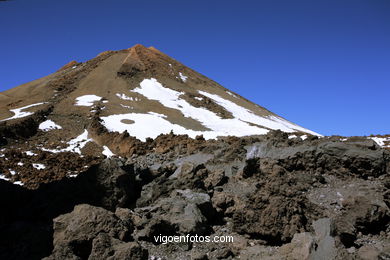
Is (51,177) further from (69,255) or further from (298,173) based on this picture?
(298,173)

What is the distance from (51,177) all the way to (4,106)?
29118mm

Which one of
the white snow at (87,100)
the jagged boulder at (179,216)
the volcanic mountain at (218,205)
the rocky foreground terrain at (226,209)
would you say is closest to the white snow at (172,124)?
the white snow at (87,100)

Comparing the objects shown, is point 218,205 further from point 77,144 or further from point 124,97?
point 124,97

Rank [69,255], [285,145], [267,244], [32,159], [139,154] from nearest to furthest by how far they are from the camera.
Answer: [69,255], [267,244], [285,145], [32,159], [139,154]

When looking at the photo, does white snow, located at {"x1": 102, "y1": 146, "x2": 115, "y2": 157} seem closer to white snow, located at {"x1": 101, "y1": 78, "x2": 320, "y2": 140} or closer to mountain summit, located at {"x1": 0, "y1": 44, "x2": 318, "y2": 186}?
mountain summit, located at {"x1": 0, "y1": 44, "x2": 318, "y2": 186}

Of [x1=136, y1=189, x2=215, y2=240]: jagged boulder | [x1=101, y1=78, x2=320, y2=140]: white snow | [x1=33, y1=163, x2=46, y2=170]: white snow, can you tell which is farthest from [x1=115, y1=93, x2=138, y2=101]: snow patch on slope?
[x1=136, y1=189, x2=215, y2=240]: jagged boulder

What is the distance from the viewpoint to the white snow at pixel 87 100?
136 feet

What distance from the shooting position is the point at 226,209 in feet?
30.9

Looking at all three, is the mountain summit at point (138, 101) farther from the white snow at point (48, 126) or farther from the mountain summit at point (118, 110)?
the white snow at point (48, 126)

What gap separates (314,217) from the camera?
27.4 feet

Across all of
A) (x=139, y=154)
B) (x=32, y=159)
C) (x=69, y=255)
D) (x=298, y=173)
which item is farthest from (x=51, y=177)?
(x=298, y=173)

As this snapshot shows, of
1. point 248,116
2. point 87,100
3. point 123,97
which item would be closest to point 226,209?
point 87,100

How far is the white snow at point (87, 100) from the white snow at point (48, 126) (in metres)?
7.72

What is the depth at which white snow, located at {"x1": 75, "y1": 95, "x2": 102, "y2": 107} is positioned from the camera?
41.6 metres
